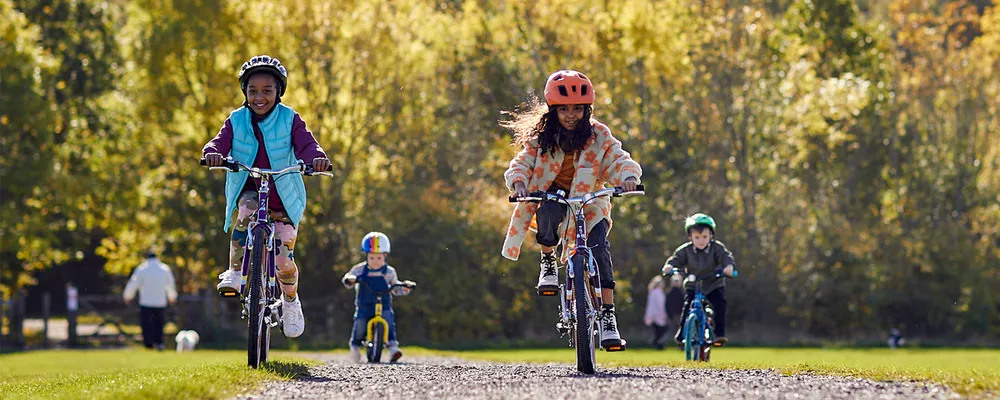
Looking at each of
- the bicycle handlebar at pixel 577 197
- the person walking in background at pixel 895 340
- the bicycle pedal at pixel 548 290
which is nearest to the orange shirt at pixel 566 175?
the bicycle handlebar at pixel 577 197

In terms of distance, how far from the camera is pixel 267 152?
33.7 ft

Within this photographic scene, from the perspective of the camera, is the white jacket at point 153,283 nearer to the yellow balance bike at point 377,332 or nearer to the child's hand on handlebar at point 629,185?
the yellow balance bike at point 377,332

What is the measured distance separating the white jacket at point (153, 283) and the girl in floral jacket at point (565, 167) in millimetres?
15114

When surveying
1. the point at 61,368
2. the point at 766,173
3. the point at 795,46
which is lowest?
the point at 61,368

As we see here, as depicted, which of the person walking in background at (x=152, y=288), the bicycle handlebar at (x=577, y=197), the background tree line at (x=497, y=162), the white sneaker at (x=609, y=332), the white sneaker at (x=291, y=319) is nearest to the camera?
the bicycle handlebar at (x=577, y=197)

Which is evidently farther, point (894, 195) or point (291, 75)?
point (894, 195)

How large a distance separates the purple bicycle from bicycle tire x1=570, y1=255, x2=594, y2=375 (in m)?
1.92

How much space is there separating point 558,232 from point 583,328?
0.80m

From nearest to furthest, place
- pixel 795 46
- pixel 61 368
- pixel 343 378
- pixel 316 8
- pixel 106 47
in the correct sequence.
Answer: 1. pixel 343 378
2. pixel 61 368
3. pixel 316 8
4. pixel 795 46
5. pixel 106 47

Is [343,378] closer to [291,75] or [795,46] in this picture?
[291,75]

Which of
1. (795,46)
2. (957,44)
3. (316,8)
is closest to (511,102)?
(316,8)

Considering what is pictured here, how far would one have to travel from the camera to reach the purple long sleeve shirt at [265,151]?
33.2 ft

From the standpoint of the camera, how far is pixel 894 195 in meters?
33.4

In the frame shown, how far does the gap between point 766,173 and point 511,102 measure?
619 centimetres
